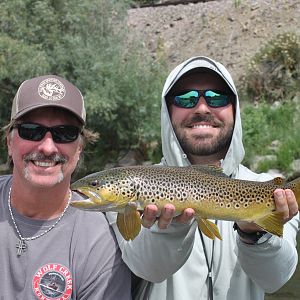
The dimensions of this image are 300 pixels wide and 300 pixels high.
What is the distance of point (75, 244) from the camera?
346 cm

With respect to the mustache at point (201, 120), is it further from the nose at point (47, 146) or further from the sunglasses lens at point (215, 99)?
the nose at point (47, 146)

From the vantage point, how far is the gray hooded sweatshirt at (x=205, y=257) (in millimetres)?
3127

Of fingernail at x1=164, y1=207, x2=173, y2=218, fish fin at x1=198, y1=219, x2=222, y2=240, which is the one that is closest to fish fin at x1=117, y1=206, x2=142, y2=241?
fingernail at x1=164, y1=207, x2=173, y2=218

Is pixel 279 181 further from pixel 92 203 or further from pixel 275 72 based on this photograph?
pixel 275 72

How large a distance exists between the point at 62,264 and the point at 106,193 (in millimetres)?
615

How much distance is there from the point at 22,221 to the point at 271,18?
25845 mm

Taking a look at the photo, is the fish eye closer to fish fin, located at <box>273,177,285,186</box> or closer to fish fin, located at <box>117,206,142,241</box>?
fish fin, located at <box>117,206,142,241</box>

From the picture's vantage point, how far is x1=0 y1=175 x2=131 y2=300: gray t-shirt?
3367 mm

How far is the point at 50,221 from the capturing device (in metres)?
3.52

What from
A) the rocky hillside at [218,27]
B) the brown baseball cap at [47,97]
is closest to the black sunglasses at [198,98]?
the brown baseball cap at [47,97]

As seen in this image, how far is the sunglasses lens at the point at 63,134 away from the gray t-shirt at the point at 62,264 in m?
0.46

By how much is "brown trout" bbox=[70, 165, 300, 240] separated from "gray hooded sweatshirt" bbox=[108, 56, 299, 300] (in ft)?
0.40

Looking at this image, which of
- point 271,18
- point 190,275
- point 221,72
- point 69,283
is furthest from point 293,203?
point 271,18

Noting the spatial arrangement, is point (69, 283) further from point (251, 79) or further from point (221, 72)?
point (251, 79)
